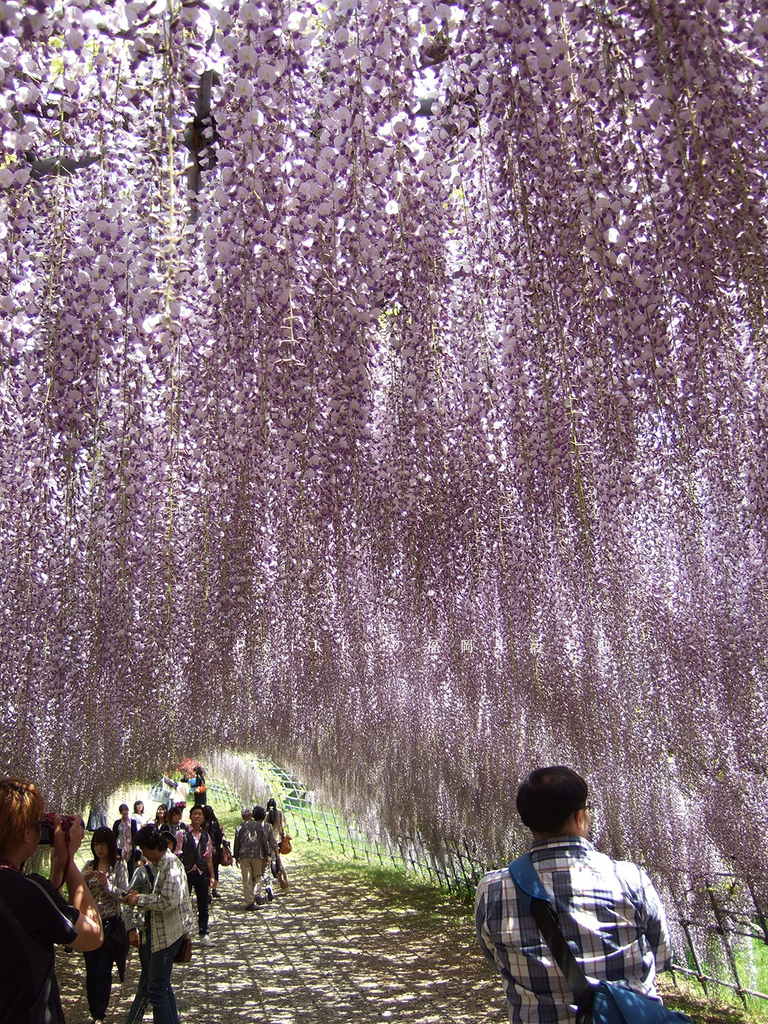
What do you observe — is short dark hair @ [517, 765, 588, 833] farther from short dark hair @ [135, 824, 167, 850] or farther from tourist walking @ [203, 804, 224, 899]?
tourist walking @ [203, 804, 224, 899]

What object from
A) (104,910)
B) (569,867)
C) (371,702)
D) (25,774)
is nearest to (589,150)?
(569,867)

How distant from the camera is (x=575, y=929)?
2.04 metres

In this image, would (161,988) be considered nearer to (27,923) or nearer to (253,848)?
(27,923)

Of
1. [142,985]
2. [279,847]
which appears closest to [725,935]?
[142,985]

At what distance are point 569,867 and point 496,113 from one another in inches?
89.5

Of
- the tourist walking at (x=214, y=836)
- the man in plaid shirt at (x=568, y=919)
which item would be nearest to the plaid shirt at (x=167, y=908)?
the man in plaid shirt at (x=568, y=919)

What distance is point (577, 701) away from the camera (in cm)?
754

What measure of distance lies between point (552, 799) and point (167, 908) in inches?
135

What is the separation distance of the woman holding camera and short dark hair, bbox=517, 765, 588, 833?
4.20 m

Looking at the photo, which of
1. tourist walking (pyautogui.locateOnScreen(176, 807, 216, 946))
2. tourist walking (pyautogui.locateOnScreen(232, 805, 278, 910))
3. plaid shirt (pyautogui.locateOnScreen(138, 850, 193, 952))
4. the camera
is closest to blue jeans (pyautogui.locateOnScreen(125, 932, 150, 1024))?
plaid shirt (pyautogui.locateOnScreen(138, 850, 193, 952))

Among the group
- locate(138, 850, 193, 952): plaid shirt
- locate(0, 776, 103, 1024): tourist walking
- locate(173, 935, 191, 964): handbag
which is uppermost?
locate(0, 776, 103, 1024): tourist walking

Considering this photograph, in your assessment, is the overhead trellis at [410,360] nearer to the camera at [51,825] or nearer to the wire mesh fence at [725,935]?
the wire mesh fence at [725,935]

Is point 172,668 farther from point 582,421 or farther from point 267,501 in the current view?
point 582,421

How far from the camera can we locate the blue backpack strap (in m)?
2.09
